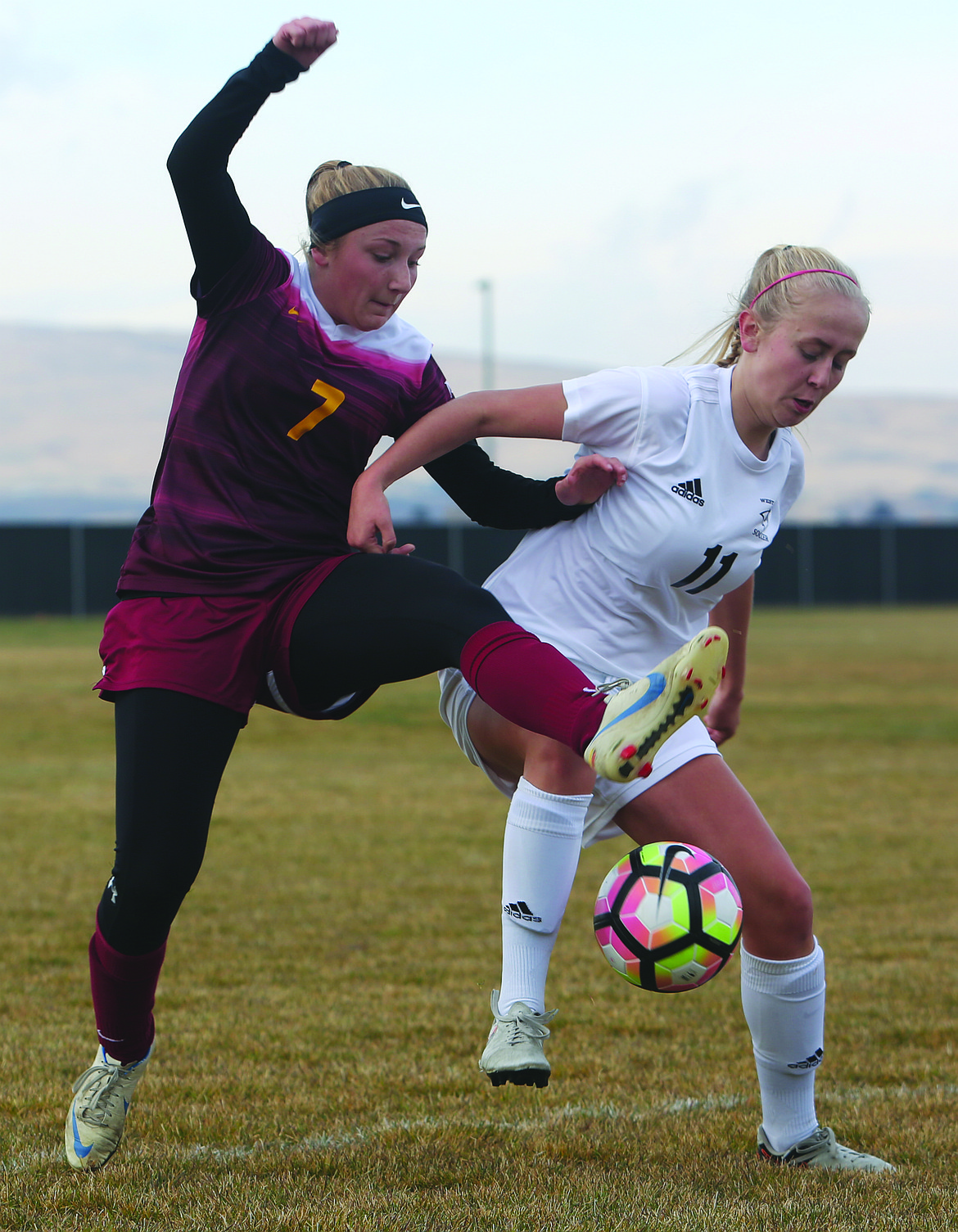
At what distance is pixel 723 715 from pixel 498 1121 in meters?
1.33

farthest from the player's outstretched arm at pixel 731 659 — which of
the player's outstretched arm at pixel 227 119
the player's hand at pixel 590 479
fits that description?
the player's outstretched arm at pixel 227 119

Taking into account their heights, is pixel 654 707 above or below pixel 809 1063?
above

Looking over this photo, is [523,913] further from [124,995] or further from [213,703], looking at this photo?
[124,995]

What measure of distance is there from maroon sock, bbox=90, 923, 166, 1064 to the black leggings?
0.22 meters

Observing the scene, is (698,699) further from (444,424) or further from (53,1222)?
(53,1222)

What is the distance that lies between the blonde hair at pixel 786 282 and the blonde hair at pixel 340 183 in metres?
0.90

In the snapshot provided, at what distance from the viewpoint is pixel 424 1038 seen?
5023 mm

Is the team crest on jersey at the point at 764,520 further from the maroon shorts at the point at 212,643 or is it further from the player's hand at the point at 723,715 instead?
the maroon shorts at the point at 212,643

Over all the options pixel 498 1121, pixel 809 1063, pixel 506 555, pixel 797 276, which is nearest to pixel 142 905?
pixel 498 1121

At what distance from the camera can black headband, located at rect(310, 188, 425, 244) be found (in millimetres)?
3381

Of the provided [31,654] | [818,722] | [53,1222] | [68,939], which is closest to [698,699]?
[53,1222]

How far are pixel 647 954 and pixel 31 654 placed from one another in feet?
74.5

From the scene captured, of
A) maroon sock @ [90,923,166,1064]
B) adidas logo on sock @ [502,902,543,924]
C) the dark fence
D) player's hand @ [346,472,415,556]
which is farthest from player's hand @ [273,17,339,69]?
the dark fence

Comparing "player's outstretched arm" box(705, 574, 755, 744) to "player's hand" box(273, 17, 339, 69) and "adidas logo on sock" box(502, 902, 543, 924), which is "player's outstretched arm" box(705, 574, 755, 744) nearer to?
"adidas logo on sock" box(502, 902, 543, 924)
